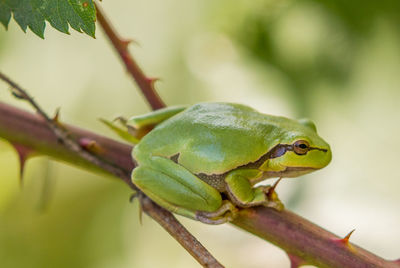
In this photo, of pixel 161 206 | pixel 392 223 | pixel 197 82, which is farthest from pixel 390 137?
pixel 161 206

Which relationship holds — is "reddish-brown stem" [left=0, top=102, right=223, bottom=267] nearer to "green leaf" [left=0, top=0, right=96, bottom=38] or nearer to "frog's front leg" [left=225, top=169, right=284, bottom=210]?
"frog's front leg" [left=225, top=169, right=284, bottom=210]

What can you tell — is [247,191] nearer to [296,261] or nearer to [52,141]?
[296,261]

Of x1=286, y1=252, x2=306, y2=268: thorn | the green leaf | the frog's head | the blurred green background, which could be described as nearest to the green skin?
the frog's head

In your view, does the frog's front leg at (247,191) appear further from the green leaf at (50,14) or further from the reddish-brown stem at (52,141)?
the green leaf at (50,14)

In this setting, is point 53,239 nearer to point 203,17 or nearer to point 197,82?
point 197,82

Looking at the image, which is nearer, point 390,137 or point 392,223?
point 392,223

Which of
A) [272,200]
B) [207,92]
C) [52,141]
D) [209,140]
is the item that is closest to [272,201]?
[272,200]
